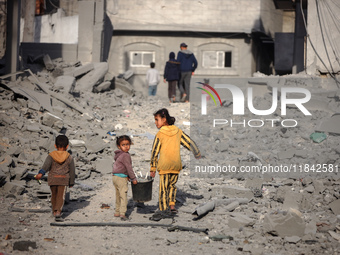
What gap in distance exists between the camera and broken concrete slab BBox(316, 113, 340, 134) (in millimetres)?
11812

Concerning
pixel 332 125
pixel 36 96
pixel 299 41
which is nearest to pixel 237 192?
pixel 332 125

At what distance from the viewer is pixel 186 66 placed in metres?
16.9

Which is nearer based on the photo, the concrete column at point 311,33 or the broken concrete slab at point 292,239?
the broken concrete slab at point 292,239

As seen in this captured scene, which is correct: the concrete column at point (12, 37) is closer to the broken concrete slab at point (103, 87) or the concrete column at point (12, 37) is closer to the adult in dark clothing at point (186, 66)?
the broken concrete slab at point (103, 87)

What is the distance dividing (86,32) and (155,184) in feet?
32.5

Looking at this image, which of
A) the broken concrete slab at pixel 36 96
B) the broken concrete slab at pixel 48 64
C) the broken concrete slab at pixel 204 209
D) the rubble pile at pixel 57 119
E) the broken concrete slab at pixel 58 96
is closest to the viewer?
the broken concrete slab at pixel 204 209

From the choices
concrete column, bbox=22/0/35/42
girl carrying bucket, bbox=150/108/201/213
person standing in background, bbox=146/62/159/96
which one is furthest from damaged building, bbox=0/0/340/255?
concrete column, bbox=22/0/35/42

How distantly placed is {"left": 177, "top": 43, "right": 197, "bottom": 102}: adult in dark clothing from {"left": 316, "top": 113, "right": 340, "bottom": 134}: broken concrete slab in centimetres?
580

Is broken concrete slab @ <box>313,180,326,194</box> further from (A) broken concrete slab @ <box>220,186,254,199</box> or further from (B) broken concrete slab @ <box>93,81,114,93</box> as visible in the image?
(B) broken concrete slab @ <box>93,81,114,93</box>

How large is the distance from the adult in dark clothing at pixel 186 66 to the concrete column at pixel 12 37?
494cm

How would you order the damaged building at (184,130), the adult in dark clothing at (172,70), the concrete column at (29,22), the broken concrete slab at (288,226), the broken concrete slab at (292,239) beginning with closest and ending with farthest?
the broken concrete slab at (292,239) < the broken concrete slab at (288,226) < the damaged building at (184,130) < the adult in dark clothing at (172,70) < the concrete column at (29,22)

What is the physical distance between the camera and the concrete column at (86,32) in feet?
59.6

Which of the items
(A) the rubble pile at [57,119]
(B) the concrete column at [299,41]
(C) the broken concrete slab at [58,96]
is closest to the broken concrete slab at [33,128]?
(A) the rubble pile at [57,119]

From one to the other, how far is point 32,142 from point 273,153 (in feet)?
15.7
